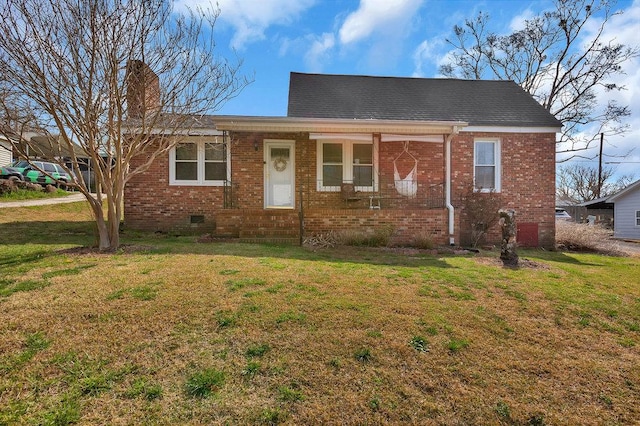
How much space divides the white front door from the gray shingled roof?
1.41 meters

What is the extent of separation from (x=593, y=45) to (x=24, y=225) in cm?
2759

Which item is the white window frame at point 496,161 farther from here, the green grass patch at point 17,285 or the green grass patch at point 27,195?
the green grass patch at point 27,195

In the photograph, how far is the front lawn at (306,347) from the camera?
2424 mm

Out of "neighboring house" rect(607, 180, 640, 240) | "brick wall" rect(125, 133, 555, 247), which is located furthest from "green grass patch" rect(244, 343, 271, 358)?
"neighboring house" rect(607, 180, 640, 240)

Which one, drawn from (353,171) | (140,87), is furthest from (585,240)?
(140,87)

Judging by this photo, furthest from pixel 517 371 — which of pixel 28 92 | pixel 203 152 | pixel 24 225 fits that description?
pixel 24 225

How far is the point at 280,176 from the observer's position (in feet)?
35.4

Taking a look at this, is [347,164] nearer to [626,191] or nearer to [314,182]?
[314,182]

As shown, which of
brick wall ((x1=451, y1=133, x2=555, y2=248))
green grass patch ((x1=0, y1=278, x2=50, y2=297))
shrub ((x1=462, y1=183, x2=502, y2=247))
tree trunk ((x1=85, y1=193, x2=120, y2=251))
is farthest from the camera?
brick wall ((x1=451, y1=133, x2=555, y2=248))

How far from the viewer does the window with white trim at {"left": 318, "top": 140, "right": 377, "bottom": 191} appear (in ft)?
35.3

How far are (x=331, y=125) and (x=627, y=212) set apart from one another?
2271 centimetres

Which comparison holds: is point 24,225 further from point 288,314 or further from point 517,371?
point 517,371

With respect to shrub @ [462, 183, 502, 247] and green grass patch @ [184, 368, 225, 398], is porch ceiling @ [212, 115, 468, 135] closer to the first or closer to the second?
shrub @ [462, 183, 502, 247]

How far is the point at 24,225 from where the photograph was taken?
1009 centimetres
